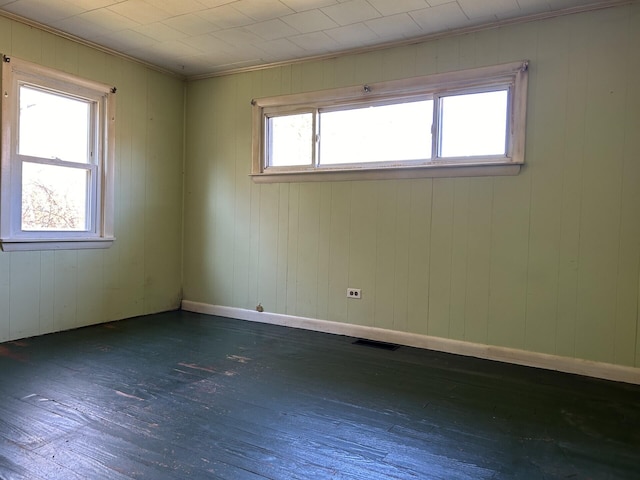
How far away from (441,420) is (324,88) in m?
3.11

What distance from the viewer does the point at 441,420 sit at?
92.7 inches

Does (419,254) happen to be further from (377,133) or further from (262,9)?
(262,9)

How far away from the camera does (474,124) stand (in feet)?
11.8

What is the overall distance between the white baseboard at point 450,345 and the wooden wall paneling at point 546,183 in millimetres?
108

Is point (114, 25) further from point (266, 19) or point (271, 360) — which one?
point (271, 360)

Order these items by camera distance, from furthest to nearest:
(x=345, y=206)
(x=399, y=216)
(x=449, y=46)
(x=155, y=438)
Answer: (x=345, y=206)
(x=399, y=216)
(x=449, y=46)
(x=155, y=438)

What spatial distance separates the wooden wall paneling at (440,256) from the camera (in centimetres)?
366

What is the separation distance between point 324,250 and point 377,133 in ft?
3.95

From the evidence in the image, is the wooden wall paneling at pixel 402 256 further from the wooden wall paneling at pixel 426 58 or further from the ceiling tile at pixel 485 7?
the ceiling tile at pixel 485 7

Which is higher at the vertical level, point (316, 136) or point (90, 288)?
point (316, 136)

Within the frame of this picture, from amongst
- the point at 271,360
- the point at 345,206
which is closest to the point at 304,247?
the point at 345,206

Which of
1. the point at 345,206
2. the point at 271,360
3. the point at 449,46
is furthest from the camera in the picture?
the point at 345,206

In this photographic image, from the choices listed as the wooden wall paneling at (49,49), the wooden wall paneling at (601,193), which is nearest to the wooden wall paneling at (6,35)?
the wooden wall paneling at (49,49)

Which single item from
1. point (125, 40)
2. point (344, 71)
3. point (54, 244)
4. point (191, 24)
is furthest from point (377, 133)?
point (54, 244)
